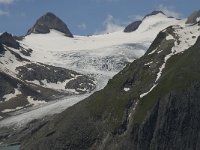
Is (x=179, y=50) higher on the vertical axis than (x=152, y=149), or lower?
higher

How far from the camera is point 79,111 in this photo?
170750 mm

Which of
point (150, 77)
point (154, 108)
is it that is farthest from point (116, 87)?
point (154, 108)

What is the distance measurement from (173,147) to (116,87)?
44.0m

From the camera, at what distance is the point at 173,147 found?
134250mm

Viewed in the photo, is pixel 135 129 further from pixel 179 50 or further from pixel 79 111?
pixel 179 50

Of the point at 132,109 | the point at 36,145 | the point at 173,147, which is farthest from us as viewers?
the point at 36,145

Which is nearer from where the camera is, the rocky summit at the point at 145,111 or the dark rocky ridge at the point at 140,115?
the dark rocky ridge at the point at 140,115

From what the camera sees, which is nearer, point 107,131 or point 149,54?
point 107,131

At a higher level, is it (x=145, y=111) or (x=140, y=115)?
(x=145, y=111)

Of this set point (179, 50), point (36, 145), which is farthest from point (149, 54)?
point (36, 145)

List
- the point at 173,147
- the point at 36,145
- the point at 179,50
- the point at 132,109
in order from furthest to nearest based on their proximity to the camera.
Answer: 1. the point at 179,50
2. the point at 36,145
3. the point at 132,109
4. the point at 173,147

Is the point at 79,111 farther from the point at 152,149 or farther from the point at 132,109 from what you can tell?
the point at 152,149

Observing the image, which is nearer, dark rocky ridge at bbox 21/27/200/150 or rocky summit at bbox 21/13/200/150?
dark rocky ridge at bbox 21/27/200/150

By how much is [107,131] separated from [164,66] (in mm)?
27397
